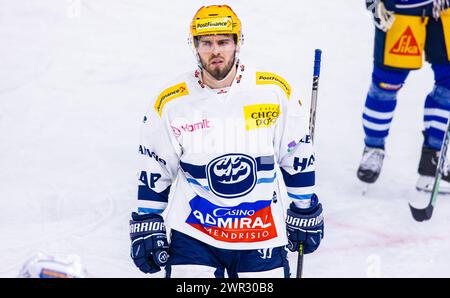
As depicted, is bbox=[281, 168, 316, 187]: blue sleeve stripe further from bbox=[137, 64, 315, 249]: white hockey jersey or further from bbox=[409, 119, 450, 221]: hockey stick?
bbox=[409, 119, 450, 221]: hockey stick

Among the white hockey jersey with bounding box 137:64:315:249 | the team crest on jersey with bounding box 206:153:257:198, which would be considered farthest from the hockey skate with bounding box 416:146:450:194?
the team crest on jersey with bounding box 206:153:257:198

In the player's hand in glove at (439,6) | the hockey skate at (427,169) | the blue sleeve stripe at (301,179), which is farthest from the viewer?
the hockey skate at (427,169)

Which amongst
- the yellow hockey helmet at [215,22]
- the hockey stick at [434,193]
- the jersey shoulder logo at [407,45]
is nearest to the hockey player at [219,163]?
the yellow hockey helmet at [215,22]

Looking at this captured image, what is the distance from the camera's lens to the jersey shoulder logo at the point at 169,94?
11.7 feet

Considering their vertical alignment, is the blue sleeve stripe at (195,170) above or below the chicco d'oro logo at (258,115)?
below

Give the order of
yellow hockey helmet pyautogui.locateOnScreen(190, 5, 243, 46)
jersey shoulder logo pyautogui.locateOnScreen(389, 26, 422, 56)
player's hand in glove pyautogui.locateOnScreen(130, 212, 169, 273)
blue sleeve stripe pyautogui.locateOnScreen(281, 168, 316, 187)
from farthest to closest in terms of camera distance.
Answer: jersey shoulder logo pyautogui.locateOnScreen(389, 26, 422, 56) → blue sleeve stripe pyautogui.locateOnScreen(281, 168, 316, 187) → player's hand in glove pyautogui.locateOnScreen(130, 212, 169, 273) → yellow hockey helmet pyautogui.locateOnScreen(190, 5, 243, 46)

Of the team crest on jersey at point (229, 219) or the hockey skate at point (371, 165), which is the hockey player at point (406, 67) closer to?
the hockey skate at point (371, 165)

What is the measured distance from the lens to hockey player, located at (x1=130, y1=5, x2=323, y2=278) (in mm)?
3543

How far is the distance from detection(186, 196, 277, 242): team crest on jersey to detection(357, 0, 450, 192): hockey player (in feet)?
6.96

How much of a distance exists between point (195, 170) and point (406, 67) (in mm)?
2312

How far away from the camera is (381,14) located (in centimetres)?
527

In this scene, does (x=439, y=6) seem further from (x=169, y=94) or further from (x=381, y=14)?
(x=169, y=94)

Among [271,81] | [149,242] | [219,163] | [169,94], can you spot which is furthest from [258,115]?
[149,242]
